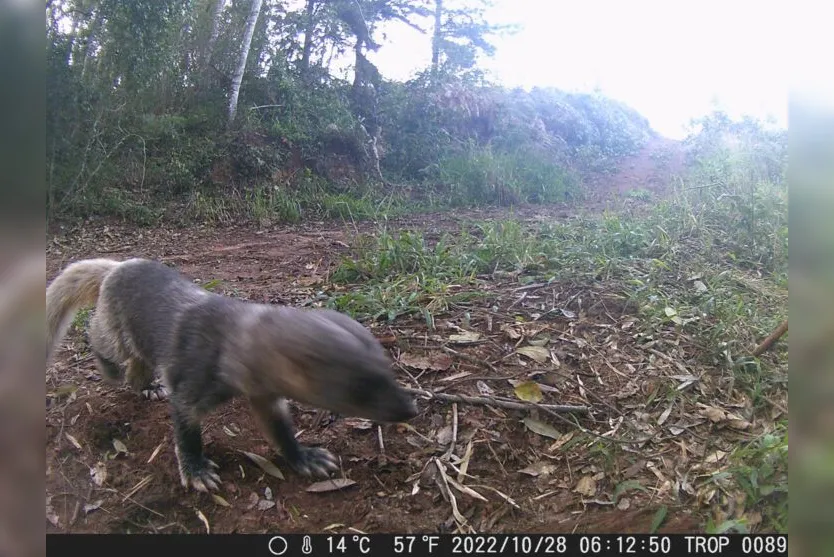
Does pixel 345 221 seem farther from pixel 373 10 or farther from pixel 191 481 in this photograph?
pixel 191 481

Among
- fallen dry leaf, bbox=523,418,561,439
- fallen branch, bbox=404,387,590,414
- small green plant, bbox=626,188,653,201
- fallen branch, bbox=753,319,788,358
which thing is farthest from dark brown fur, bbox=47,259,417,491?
small green plant, bbox=626,188,653,201

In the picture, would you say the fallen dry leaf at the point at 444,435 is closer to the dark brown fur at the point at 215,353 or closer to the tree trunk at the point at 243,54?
the dark brown fur at the point at 215,353

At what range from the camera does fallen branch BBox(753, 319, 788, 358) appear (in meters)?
1.53

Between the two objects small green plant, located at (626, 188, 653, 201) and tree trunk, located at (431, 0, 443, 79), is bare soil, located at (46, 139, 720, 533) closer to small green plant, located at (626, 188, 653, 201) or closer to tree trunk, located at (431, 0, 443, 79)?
small green plant, located at (626, 188, 653, 201)

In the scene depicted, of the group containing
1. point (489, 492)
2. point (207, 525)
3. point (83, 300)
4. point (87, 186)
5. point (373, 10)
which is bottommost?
point (207, 525)

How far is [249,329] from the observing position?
4.57 feet

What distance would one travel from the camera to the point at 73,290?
6.08 ft

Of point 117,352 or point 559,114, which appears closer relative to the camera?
point 117,352

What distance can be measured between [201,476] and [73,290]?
102 cm

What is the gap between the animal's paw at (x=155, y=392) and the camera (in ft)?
5.68

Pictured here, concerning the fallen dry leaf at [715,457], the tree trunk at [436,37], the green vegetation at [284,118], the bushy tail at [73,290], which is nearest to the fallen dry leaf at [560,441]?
the fallen dry leaf at [715,457]

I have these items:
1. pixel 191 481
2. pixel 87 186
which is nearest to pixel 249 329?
pixel 191 481

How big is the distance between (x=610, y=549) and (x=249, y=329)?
1149mm
